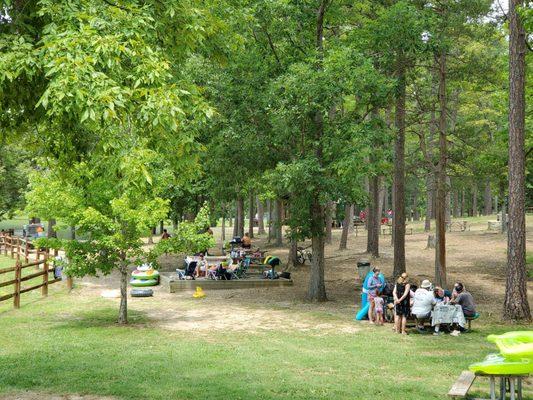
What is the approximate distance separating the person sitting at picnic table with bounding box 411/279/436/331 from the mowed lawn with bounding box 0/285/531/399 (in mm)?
690

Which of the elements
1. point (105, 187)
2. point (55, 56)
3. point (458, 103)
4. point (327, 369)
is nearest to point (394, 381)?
point (327, 369)

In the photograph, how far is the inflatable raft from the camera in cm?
847

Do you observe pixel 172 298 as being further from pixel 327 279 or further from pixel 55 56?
pixel 55 56

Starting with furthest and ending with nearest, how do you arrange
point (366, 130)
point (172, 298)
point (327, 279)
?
point (327, 279) < point (172, 298) < point (366, 130)

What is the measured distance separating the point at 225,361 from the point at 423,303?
19.6 feet

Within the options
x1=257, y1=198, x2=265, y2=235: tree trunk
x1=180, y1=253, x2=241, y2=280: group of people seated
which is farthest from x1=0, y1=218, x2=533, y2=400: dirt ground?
x1=257, y1=198, x2=265, y2=235: tree trunk

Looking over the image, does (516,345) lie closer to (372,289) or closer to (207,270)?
(372,289)

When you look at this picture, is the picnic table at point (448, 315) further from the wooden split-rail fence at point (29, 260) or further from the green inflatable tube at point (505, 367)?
the wooden split-rail fence at point (29, 260)

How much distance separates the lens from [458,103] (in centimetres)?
4434

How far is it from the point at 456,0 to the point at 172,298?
15.3 metres

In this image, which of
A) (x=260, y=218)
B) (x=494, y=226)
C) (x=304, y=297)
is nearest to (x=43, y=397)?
(x=304, y=297)

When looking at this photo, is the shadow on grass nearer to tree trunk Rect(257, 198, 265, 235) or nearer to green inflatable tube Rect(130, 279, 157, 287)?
green inflatable tube Rect(130, 279, 157, 287)

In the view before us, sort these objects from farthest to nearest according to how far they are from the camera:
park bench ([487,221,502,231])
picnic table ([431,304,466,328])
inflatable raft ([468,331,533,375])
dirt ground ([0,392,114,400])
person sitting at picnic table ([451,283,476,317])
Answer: park bench ([487,221,502,231])
person sitting at picnic table ([451,283,476,317])
picnic table ([431,304,466,328])
dirt ground ([0,392,114,400])
inflatable raft ([468,331,533,375])

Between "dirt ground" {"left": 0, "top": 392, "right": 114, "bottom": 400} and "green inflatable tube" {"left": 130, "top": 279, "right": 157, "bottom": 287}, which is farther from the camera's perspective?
"green inflatable tube" {"left": 130, "top": 279, "right": 157, "bottom": 287}
